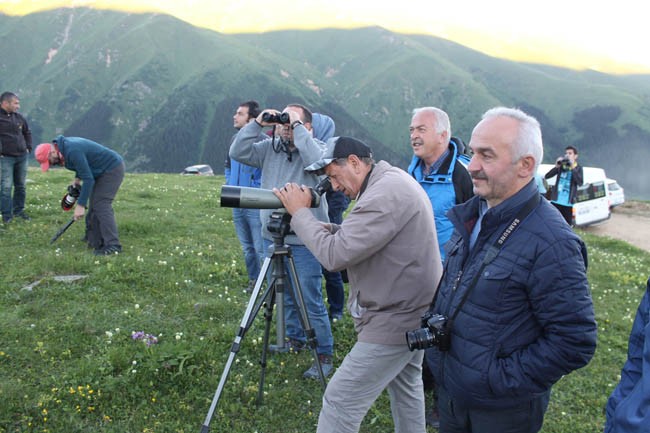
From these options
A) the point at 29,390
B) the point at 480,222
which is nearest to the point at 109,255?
the point at 29,390

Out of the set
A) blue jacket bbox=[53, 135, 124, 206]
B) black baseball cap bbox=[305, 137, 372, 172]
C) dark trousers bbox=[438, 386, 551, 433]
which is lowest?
dark trousers bbox=[438, 386, 551, 433]

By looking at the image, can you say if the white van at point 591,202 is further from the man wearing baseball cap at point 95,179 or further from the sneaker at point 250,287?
the man wearing baseball cap at point 95,179

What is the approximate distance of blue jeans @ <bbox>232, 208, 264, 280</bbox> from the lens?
6609 mm

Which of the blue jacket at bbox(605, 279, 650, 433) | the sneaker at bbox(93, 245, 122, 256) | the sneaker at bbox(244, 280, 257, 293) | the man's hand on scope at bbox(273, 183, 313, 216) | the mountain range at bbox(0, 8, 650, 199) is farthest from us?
the mountain range at bbox(0, 8, 650, 199)

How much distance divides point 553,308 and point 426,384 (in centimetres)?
296

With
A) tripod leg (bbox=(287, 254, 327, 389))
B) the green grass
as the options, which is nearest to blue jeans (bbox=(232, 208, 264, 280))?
the green grass

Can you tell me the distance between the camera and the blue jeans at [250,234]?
21.7ft

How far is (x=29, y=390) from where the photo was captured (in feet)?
14.2

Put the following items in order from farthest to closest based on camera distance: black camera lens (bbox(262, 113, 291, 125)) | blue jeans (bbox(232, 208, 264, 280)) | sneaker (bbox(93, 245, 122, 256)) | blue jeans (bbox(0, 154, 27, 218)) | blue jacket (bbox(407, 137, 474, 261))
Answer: blue jeans (bbox(0, 154, 27, 218)) < sneaker (bbox(93, 245, 122, 256)) < blue jeans (bbox(232, 208, 264, 280)) < black camera lens (bbox(262, 113, 291, 125)) < blue jacket (bbox(407, 137, 474, 261))

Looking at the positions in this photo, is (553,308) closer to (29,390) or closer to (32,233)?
(29,390)

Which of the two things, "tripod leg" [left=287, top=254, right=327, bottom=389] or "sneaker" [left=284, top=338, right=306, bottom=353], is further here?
"sneaker" [left=284, top=338, right=306, bottom=353]

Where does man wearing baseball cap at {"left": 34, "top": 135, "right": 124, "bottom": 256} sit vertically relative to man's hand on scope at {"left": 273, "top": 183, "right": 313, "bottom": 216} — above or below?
below

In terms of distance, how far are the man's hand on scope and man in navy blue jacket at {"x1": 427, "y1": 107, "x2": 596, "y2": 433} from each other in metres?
1.28

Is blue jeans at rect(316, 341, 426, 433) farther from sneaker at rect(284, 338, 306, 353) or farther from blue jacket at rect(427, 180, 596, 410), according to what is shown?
sneaker at rect(284, 338, 306, 353)
